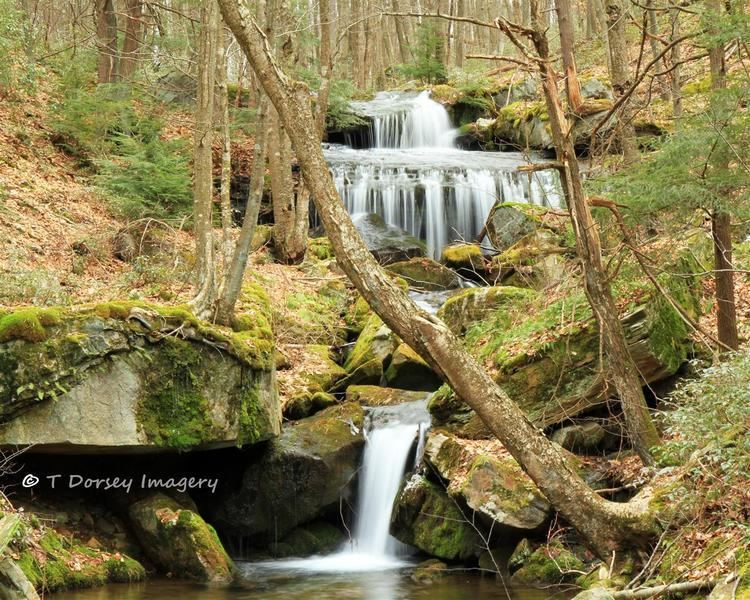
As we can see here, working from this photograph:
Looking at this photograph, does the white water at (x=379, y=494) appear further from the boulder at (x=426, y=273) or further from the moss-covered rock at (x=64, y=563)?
the boulder at (x=426, y=273)

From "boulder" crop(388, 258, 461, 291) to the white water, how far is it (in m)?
5.14

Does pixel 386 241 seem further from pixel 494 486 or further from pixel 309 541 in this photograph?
pixel 494 486

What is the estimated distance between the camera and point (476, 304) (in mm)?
11984

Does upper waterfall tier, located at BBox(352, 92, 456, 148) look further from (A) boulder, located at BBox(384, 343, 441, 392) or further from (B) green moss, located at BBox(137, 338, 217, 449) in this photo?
(B) green moss, located at BBox(137, 338, 217, 449)

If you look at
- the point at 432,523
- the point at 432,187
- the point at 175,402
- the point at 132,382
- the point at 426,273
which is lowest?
the point at 432,523

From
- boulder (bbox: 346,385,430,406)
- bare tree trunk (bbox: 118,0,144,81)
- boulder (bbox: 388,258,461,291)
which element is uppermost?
bare tree trunk (bbox: 118,0,144,81)

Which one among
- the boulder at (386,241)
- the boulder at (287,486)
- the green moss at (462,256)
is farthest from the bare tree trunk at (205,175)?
the green moss at (462,256)

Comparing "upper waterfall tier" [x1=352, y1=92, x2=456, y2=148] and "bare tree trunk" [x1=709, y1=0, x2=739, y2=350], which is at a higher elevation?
"upper waterfall tier" [x1=352, y1=92, x2=456, y2=148]

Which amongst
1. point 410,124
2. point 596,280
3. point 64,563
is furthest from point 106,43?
point 596,280

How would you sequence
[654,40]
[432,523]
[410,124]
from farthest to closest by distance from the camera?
[410,124], [654,40], [432,523]

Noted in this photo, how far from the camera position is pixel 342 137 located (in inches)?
906

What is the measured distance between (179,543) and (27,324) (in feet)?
9.77

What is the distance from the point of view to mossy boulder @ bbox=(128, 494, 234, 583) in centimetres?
857

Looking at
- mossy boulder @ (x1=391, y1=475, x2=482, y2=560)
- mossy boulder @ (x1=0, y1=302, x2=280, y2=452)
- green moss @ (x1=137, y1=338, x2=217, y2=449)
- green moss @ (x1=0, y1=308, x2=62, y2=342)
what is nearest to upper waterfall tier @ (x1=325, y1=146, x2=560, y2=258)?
mossy boulder @ (x1=391, y1=475, x2=482, y2=560)
